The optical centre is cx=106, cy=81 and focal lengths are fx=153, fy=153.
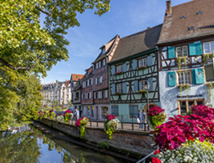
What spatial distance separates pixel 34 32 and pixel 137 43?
52.1 ft

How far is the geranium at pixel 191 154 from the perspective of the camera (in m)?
2.88

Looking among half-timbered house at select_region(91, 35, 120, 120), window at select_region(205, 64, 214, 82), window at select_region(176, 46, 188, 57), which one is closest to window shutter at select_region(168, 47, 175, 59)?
window at select_region(176, 46, 188, 57)

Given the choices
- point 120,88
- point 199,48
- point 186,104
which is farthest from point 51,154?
point 199,48

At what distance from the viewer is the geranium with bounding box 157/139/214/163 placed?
9.46 ft

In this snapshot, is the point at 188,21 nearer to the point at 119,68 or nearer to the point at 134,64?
the point at 134,64

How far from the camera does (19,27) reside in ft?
17.3

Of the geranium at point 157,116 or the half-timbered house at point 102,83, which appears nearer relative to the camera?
the geranium at point 157,116

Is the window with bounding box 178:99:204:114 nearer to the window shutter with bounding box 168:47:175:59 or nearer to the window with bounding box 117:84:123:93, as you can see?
the window shutter with bounding box 168:47:175:59

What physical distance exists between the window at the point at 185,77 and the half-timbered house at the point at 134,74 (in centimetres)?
227

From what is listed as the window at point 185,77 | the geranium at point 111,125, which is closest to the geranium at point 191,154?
the geranium at point 111,125

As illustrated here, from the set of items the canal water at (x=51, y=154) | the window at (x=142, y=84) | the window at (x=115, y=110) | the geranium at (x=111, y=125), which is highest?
the window at (x=142, y=84)

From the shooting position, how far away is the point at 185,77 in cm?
1446

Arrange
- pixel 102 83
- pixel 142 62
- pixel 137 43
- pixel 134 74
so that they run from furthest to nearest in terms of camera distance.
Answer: pixel 102 83
pixel 137 43
pixel 134 74
pixel 142 62

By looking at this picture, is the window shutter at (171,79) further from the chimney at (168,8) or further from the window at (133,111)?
the chimney at (168,8)
